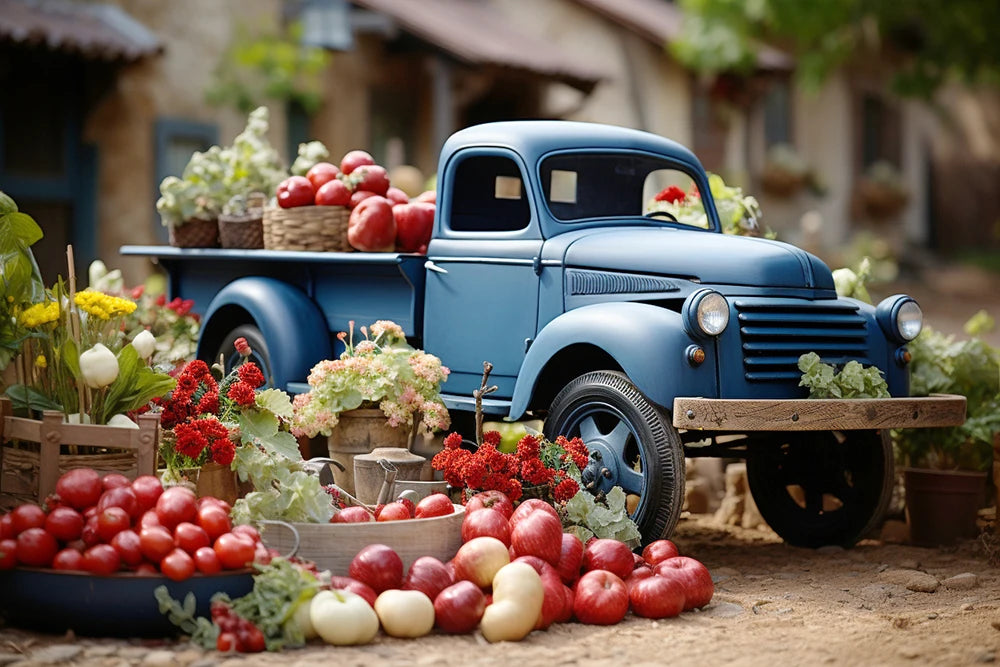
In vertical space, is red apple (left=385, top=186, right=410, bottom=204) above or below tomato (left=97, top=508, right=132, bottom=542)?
above

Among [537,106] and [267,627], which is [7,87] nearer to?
[537,106]

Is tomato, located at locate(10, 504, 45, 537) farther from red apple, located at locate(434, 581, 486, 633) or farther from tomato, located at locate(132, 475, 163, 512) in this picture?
red apple, located at locate(434, 581, 486, 633)

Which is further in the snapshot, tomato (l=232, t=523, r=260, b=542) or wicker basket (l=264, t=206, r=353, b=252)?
wicker basket (l=264, t=206, r=353, b=252)

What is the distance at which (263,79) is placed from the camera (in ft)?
Result: 44.3

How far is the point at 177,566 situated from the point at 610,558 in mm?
1580

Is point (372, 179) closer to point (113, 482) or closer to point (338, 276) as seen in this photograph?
point (338, 276)

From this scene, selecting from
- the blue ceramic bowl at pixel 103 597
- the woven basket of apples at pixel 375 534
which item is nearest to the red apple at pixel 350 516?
the woven basket of apples at pixel 375 534

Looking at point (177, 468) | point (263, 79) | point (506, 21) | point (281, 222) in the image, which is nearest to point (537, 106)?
point (506, 21)

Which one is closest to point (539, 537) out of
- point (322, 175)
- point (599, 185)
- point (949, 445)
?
point (599, 185)

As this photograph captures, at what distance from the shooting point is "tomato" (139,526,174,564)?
4.39m

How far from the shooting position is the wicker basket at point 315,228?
281 inches

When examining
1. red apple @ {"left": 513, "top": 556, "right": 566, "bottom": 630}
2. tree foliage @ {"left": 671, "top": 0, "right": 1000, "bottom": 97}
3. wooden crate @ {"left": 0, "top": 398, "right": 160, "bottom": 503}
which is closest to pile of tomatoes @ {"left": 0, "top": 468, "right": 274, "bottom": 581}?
wooden crate @ {"left": 0, "top": 398, "right": 160, "bottom": 503}

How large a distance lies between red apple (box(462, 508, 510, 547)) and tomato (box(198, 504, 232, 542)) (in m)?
0.91

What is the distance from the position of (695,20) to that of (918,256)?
860 centimetres
